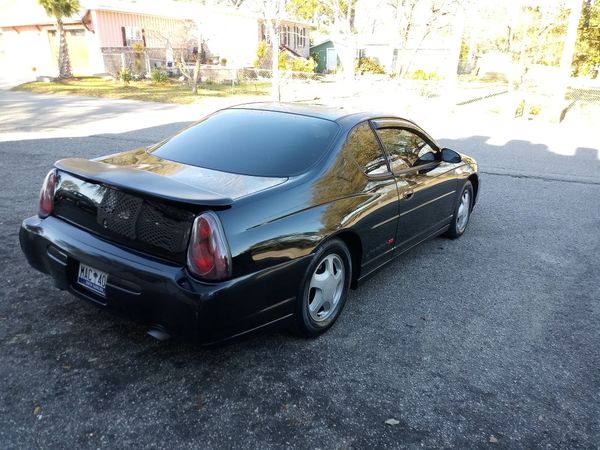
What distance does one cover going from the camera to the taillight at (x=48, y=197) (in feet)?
10.3

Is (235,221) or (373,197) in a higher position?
(235,221)

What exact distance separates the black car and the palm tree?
2449 cm

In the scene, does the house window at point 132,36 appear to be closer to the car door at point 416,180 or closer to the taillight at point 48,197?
the car door at point 416,180

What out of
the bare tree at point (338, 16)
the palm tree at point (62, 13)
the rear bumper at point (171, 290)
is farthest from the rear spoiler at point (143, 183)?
the palm tree at point (62, 13)

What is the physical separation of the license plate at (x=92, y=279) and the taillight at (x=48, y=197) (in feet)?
1.93

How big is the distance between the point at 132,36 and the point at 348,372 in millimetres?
31415

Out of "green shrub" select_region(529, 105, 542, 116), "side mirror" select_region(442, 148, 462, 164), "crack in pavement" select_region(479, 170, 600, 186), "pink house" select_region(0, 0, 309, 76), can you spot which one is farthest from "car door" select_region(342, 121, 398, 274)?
"pink house" select_region(0, 0, 309, 76)

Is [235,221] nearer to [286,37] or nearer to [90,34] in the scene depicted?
[90,34]

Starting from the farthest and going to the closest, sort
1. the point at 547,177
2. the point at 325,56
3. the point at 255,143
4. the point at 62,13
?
the point at 325,56, the point at 62,13, the point at 547,177, the point at 255,143

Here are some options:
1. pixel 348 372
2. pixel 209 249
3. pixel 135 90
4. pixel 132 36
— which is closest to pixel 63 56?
pixel 132 36

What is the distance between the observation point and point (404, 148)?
4.22 m

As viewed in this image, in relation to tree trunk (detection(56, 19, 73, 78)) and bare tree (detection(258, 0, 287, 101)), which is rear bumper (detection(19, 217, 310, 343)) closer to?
bare tree (detection(258, 0, 287, 101))

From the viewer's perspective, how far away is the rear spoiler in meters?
2.53

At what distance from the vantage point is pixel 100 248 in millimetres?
2770
